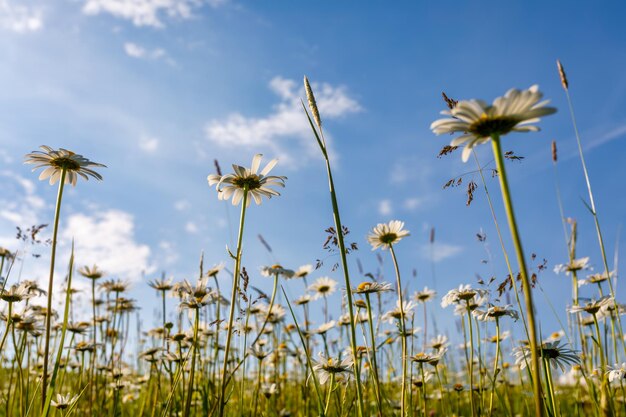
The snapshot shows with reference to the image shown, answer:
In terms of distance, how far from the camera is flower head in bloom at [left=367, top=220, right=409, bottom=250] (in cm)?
313

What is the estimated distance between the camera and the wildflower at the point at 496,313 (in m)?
3.06

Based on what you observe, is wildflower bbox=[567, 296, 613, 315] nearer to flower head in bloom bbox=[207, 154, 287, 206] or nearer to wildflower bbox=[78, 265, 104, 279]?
flower head in bloom bbox=[207, 154, 287, 206]

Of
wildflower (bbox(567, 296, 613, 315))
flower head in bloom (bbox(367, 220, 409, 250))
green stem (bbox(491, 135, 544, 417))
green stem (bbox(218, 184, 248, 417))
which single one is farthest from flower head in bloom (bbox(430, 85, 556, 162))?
wildflower (bbox(567, 296, 613, 315))

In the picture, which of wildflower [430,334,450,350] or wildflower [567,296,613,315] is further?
wildflower [430,334,450,350]

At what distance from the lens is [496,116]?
1.49 metres

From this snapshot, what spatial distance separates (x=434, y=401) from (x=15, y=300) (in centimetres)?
485

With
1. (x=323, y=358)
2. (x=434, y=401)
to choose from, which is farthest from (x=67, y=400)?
(x=434, y=401)

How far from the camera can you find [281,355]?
5.81 meters

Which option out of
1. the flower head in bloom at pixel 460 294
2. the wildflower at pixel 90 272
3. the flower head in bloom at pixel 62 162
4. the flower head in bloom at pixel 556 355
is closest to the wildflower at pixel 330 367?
the flower head in bloom at pixel 460 294

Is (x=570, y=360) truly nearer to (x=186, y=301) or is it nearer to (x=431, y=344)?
(x=431, y=344)

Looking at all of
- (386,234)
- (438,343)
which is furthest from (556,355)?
(438,343)

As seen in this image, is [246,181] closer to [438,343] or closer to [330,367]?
[330,367]

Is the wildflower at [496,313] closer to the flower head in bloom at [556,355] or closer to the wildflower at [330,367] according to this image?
the flower head in bloom at [556,355]

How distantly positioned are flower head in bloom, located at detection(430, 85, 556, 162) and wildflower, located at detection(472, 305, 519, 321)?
66.9 inches
